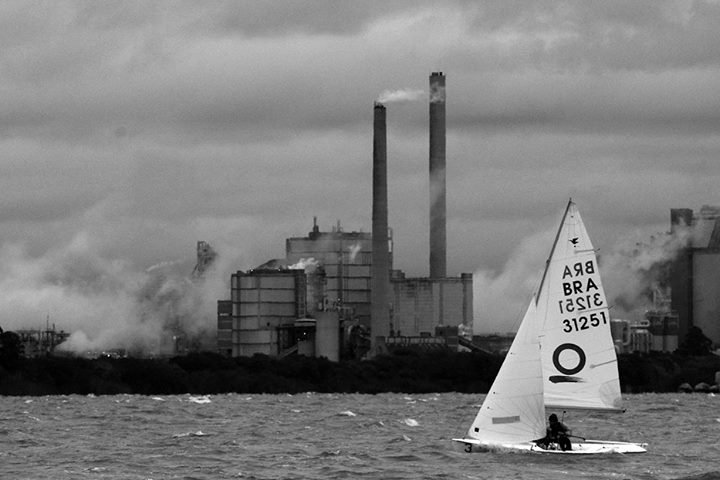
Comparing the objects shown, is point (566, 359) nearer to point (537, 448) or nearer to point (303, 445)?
point (537, 448)

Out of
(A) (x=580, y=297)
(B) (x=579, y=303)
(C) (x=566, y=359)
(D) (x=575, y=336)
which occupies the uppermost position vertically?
(A) (x=580, y=297)

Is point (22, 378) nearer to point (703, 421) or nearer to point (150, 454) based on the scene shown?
point (703, 421)

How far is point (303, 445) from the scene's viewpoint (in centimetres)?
6931

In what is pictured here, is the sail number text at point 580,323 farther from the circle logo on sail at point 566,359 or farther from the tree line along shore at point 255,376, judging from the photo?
the tree line along shore at point 255,376

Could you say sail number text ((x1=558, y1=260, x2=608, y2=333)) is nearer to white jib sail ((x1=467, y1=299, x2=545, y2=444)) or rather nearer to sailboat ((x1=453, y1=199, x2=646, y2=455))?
sailboat ((x1=453, y1=199, x2=646, y2=455))

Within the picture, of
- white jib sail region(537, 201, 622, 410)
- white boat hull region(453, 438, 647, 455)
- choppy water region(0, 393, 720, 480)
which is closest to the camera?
choppy water region(0, 393, 720, 480)

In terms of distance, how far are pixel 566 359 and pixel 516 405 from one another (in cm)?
282

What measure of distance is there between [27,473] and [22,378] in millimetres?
110683

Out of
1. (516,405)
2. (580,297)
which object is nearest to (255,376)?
(580,297)

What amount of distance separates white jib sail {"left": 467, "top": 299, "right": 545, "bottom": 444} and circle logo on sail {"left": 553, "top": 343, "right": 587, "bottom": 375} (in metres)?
1.18

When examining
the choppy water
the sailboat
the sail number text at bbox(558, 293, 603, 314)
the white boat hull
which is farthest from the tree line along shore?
the sail number text at bbox(558, 293, 603, 314)

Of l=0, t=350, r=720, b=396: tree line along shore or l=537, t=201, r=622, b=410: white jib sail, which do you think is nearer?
l=537, t=201, r=622, b=410: white jib sail

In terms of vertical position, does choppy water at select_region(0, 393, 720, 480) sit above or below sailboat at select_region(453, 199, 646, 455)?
below

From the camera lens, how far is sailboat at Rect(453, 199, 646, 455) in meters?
57.4
